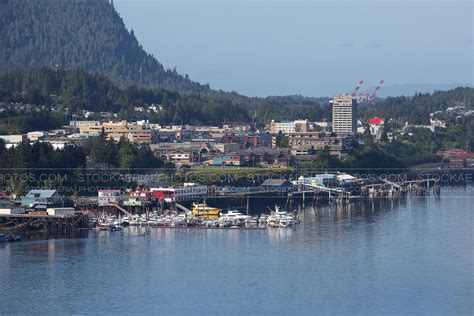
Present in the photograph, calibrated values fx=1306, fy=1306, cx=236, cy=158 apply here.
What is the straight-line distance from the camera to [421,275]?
19516mm

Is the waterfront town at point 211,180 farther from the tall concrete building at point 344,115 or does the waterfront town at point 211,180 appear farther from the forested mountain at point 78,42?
the forested mountain at point 78,42

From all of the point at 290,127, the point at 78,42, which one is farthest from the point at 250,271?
the point at 78,42

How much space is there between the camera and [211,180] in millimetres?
33906

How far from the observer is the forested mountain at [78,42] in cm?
6988

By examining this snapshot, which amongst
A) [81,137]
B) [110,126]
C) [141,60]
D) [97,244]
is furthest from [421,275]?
[141,60]

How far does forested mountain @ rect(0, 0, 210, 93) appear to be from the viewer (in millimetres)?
69875

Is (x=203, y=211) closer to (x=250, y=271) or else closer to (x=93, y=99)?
(x=250, y=271)

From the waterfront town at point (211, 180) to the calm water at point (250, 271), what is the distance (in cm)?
142

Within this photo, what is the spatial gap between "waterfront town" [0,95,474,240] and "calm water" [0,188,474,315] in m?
1.42

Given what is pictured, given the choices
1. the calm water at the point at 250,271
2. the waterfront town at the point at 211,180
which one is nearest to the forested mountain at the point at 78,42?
the waterfront town at the point at 211,180

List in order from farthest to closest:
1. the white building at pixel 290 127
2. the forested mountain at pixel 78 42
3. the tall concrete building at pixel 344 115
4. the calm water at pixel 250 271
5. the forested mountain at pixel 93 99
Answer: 1. the forested mountain at pixel 78 42
2. the tall concrete building at pixel 344 115
3. the white building at pixel 290 127
4. the forested mountain at pixel 93 99
5. the calm water at pixel 250 271

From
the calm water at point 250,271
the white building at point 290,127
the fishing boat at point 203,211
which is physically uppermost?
the white building at point 290,127

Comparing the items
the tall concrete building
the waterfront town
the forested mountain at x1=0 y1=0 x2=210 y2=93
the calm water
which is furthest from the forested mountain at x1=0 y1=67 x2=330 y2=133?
the calm water

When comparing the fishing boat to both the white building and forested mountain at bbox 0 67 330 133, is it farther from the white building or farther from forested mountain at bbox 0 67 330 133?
the white building
